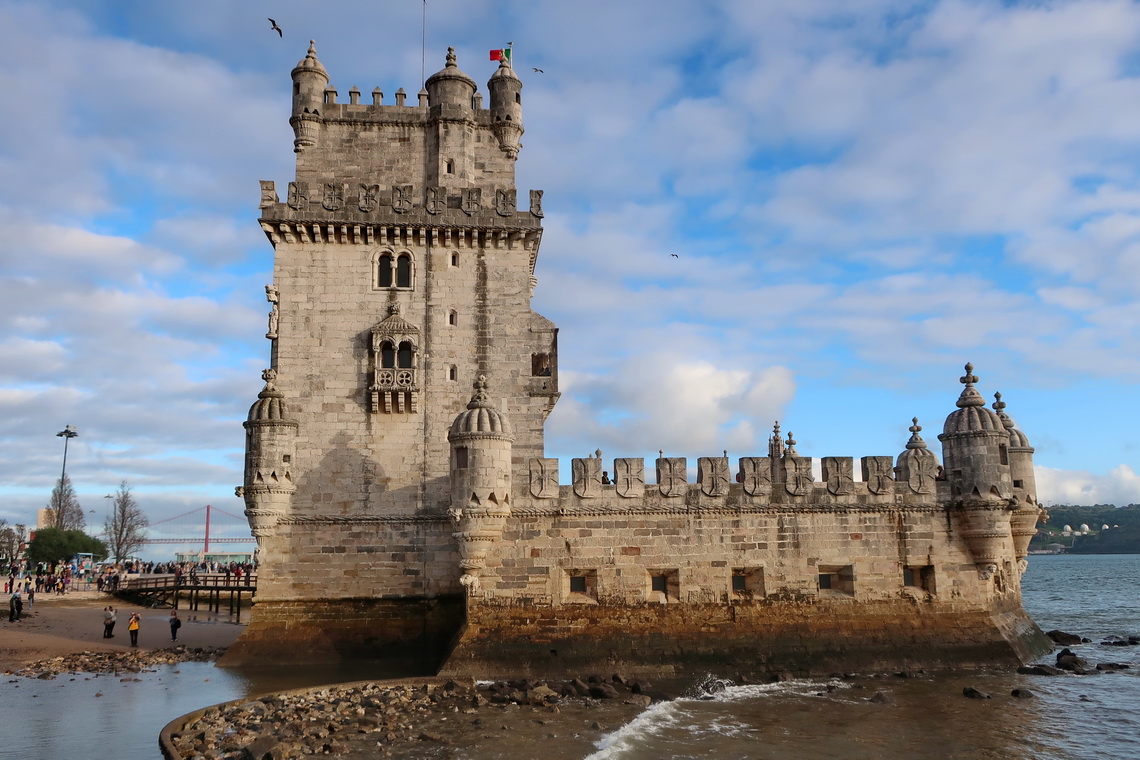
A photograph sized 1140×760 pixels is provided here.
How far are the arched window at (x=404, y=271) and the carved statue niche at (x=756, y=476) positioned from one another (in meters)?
11.4

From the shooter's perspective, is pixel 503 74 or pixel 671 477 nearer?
pixel 671 477

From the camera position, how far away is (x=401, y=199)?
82.5 ft

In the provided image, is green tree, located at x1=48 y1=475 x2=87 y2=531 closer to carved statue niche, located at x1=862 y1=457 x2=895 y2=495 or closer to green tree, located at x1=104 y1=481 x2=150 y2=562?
green tree, located at x1=104 y1=481 x2=150 y2=562

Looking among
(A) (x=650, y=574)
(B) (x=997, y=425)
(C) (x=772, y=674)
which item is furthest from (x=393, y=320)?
(B) (x=997, y=425)

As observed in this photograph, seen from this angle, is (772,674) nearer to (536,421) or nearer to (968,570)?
(968,570)

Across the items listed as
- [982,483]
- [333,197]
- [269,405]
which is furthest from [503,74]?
[982,483]

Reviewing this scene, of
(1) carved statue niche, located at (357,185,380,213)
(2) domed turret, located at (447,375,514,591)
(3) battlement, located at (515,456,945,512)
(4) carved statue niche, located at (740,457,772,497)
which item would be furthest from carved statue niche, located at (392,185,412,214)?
(4) carved statue niche, located at (740,457,772,497)

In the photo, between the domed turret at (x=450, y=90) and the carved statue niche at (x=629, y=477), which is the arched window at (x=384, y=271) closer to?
the domed turret at (x=450, y=90)

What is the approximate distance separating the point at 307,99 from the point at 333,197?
4.02m

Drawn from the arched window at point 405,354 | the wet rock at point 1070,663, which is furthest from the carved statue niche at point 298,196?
the wet rock at point 1070,663

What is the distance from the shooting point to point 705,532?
2166cm

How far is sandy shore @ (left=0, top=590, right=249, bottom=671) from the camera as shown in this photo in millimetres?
27719

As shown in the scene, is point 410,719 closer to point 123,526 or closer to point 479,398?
point 479,398

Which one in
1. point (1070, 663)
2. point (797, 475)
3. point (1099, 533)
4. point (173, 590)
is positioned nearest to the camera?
point (797, 475)
